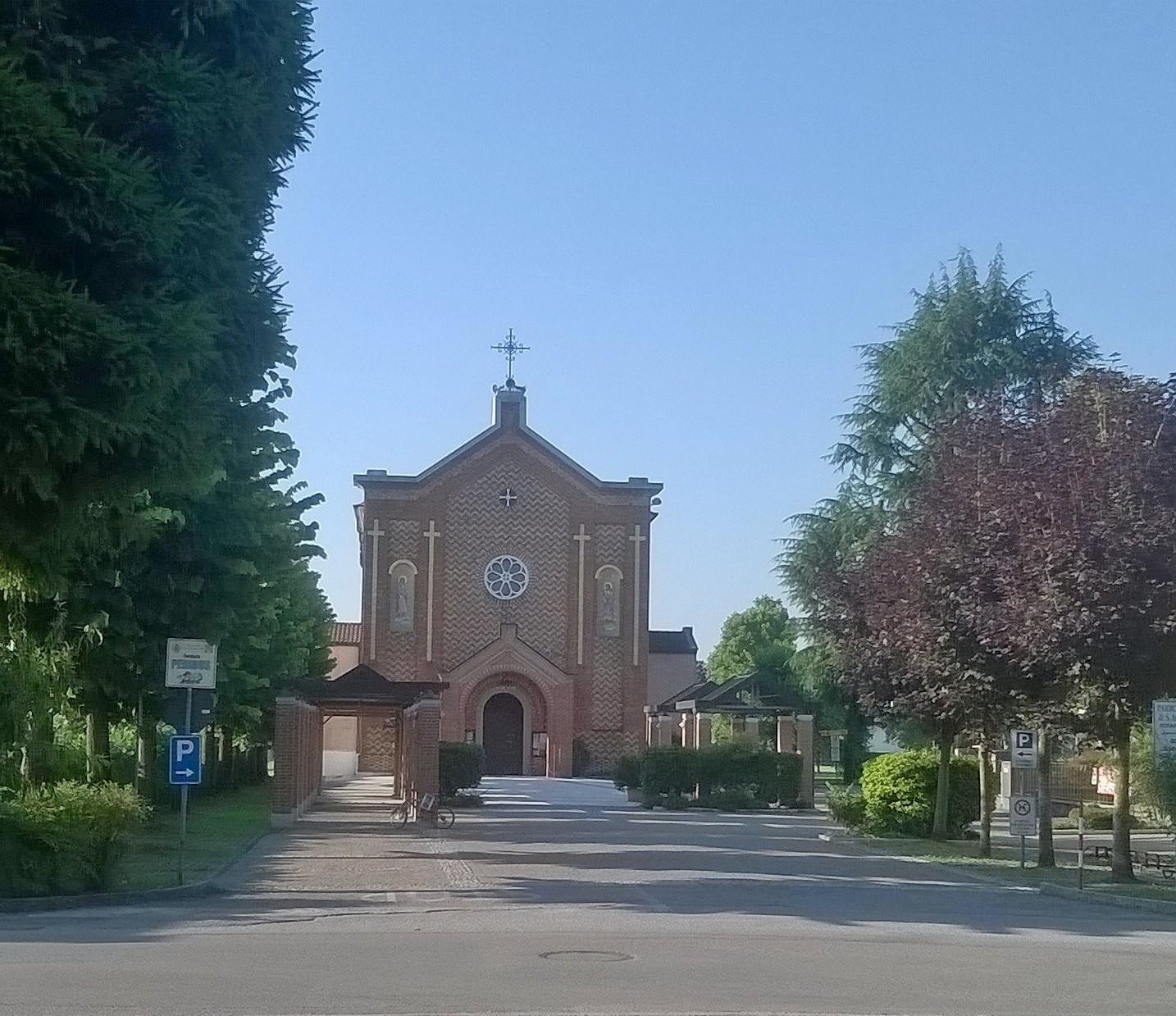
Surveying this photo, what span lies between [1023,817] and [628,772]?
23468 millimetres

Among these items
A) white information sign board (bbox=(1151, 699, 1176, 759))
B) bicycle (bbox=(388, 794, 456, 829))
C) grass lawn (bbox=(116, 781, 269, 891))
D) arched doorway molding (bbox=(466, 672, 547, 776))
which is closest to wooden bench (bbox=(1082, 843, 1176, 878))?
white information sign board (bbox=(1151, 699, 1176, 759))

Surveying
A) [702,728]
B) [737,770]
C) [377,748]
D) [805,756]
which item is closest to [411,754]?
[737,770]

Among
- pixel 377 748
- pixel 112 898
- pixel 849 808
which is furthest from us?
pixel 377 748

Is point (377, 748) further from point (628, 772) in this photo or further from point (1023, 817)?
point (1023, 817)

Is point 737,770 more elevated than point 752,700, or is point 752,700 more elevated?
point 752,700

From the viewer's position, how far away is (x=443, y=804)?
39375 mm

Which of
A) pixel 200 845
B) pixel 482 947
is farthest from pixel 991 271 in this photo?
pixel 482 947

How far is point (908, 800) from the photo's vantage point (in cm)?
3203

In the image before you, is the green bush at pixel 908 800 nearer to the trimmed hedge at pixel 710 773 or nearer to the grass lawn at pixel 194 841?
the trimmed hedge at pixel 710 773

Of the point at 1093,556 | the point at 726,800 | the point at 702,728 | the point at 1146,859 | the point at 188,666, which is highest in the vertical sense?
the point at 1093,556

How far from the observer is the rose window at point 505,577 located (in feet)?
205

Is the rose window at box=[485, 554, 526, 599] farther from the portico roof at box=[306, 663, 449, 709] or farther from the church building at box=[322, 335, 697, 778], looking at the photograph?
→ the portico roof at box=[306, 663, 449, 709]

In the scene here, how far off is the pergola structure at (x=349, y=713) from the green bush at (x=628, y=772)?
942 cm

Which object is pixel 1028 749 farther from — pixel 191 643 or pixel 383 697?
pixel 383 697
